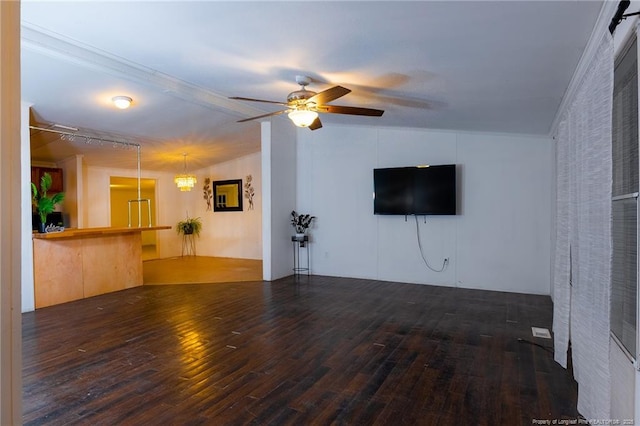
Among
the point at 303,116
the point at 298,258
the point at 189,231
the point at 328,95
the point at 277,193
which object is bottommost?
the point at 298,258

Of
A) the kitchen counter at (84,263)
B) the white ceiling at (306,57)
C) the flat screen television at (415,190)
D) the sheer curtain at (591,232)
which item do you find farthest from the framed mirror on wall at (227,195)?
the sheer curtain at (591,232)

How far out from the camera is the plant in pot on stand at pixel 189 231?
9.48 metres

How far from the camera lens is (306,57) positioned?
10.6 ft

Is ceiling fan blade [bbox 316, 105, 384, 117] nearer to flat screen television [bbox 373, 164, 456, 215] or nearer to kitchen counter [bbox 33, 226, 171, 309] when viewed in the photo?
flat screen television [bbox 373, 164, 456, 215]

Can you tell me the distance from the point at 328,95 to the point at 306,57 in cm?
42

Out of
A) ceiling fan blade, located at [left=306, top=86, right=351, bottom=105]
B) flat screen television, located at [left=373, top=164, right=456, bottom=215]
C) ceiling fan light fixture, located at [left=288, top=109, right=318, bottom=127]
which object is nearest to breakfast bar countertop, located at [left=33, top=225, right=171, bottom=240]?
ceiling fan light fixture, located at [left=288, top=109, right=318, bottom=127]

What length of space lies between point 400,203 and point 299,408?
432 centimetres

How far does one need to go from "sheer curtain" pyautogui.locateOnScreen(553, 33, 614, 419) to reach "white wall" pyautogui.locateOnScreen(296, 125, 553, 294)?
2.92 meters

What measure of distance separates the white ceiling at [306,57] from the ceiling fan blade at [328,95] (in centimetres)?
25

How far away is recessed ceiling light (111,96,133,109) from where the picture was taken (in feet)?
15.0

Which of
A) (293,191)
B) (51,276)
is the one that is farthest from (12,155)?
(293,191)

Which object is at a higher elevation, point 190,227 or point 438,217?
point 438,217

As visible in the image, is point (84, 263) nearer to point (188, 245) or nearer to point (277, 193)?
point (277, 193)

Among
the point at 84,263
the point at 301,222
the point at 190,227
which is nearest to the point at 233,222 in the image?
the point at 190,227
